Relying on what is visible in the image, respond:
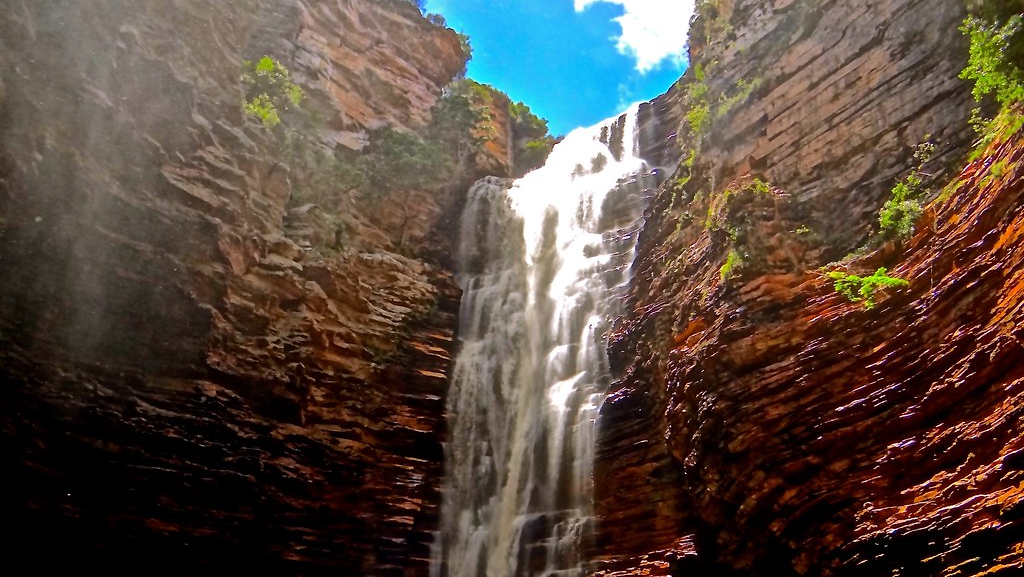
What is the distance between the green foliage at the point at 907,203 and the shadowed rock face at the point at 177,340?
31.4ft

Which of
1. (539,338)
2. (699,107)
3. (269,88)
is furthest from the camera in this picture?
(269,88)

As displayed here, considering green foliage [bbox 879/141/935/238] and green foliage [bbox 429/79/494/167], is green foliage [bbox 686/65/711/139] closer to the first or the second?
green foliage [bbox 879/141/935/238]

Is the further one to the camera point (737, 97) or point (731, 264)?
point (737, 97)

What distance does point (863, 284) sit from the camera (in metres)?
9.66

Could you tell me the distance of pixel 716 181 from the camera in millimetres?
14188

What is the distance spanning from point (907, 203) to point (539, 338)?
8.33m

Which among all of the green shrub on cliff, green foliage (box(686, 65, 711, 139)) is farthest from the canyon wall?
the green shrub on cliff

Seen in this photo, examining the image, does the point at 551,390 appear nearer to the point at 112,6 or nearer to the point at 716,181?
the point at 716,181

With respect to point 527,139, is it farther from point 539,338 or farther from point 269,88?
point 539,338

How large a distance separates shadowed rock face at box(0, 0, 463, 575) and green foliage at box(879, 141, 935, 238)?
958 centimetres

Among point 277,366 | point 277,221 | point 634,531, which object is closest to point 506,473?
point 634,531

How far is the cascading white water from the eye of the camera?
1306 cm

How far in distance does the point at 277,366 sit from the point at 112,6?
699 centimetres

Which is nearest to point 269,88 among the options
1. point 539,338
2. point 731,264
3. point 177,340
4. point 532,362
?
point 177,340
